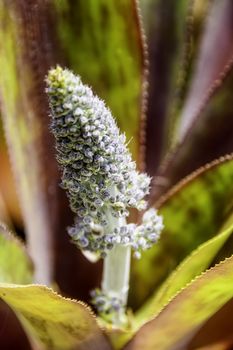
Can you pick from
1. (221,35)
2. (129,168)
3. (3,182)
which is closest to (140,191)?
(129,168)

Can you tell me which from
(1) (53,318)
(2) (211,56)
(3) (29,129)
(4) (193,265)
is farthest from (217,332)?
(2) (211,56)

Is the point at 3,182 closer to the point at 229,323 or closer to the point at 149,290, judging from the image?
the point at 149,290

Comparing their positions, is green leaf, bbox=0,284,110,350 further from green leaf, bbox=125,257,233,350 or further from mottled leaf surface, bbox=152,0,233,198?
mottled leaf surface, bbox=152,0,233,198

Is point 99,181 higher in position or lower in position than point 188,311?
higher

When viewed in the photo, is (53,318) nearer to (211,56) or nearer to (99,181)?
(99,181)

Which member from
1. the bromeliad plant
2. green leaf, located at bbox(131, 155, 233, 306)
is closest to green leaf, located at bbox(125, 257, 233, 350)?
the bromeliad plant

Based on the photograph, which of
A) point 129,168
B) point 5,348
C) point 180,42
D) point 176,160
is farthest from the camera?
point 180,42

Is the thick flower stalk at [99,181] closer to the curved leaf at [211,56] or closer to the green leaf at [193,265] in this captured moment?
the green leaf at [193,265]
